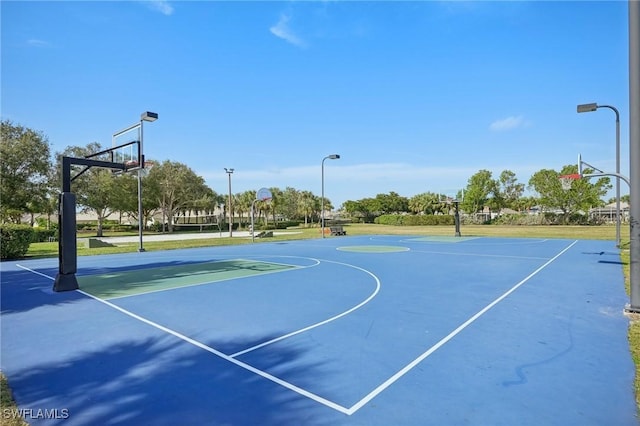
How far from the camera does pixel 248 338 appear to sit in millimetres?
5609

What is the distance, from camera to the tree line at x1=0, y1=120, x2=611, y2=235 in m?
27.7

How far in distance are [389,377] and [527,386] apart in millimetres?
1475

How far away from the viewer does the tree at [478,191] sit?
240 ft

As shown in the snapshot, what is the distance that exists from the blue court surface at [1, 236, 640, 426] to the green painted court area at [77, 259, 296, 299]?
140 millimetres

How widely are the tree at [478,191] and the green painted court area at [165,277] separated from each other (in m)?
66.9

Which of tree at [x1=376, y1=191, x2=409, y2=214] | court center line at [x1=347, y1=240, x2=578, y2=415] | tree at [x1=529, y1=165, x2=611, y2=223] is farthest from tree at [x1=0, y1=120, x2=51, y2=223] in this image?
tree at [x1=376, y1=191, x2=409, y2=214]

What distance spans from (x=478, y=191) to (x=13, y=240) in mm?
73082

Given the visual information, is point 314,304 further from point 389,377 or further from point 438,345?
point 389,377

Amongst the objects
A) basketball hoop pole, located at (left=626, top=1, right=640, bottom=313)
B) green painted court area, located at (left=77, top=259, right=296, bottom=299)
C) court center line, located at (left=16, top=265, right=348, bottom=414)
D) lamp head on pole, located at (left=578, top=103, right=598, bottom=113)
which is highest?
lamp head on pole, located at (left=578, top=103, right=598, bottom=113)

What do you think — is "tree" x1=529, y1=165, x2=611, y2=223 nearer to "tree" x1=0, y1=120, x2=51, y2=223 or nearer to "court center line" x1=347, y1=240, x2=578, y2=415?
"court center line" x1=347, y1=240, x2=578, y2=415

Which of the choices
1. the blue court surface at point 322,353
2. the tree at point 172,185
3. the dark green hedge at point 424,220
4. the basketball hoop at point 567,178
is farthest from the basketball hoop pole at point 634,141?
the dark green hedge at point 424,220

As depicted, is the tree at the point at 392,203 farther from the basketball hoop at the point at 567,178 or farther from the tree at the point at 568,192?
the basketball hoop at the point at 567,178

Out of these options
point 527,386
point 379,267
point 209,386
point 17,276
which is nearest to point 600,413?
point 527,386

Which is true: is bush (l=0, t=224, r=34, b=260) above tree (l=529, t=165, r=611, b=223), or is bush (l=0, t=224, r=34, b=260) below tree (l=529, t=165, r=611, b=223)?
below
